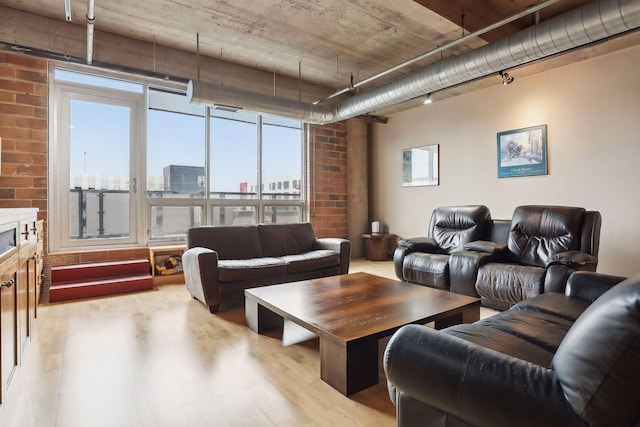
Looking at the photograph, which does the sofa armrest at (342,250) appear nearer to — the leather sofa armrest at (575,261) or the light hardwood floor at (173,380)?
the light hardwood floor at (173,380)

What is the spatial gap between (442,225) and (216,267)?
9.57 ft

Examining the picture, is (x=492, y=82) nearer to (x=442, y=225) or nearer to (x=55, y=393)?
(x=442, y=225)

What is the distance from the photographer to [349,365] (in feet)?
5.82

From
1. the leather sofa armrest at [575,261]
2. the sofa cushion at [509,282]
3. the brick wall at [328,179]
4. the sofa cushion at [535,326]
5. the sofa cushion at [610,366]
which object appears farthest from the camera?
the brick wall at [328,179]

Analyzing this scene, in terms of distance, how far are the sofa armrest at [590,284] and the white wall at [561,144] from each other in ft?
8.53

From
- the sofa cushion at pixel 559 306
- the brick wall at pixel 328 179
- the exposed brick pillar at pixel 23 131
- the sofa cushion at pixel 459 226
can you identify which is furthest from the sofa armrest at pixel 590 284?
the exposed brick pillar at pixel 23 131

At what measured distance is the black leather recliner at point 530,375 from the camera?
0.81 m

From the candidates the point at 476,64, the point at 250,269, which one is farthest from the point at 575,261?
the point at 250,269

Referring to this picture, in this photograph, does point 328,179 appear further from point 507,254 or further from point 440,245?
point 507,254

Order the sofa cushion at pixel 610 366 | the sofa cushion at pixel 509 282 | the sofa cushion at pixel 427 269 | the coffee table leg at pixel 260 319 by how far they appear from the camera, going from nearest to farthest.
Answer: the sofa cushion at pixel 610 366 → the coffee table leg at pixel 260 319 → the sofa cushion at pixel 509 282 → the sofa cushion at pixel 427 269

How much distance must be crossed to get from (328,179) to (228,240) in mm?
2922

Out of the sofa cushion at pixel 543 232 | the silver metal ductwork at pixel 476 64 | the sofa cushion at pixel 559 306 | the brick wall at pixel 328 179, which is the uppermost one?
the silver metal ductwork at pixel 476 64

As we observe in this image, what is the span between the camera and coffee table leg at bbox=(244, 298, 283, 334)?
Result: 2.65 meters

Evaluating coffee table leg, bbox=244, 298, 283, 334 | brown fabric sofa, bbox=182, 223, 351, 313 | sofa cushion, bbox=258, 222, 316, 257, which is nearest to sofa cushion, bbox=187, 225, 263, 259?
brown fabric sofa, bbox=182, 223, 351, 313
